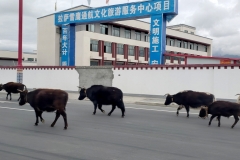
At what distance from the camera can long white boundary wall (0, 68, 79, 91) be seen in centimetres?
2447

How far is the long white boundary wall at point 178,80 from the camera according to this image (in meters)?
17.8

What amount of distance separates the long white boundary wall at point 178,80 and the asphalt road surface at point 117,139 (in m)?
7.42

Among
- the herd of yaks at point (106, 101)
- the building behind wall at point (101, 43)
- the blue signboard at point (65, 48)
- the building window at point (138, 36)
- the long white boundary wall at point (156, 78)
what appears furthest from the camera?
the building window at point (138, 36)

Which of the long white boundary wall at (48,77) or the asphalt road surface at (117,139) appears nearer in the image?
the asphalt road surface at (117,139)

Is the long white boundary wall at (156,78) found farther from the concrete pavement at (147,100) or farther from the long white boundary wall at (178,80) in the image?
the concrete pavement at (147,100)

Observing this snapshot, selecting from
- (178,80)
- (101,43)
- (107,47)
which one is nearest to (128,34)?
(107,47)

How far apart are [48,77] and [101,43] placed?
18.6m

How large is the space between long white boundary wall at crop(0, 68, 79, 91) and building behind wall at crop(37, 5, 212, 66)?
12.7m

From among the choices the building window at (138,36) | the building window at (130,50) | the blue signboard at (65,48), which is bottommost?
the blue signboard at (65,48)

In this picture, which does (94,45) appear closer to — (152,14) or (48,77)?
(48,77)

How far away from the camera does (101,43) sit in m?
43.8

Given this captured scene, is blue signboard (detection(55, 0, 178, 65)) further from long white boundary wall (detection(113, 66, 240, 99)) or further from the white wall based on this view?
the white wall

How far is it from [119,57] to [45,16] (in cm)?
1265

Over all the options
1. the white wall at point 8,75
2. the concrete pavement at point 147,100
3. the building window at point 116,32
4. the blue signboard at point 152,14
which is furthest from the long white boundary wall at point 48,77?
the building window at point 116,32
